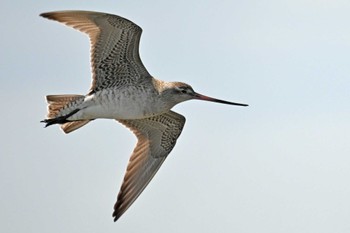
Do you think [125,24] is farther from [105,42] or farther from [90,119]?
[90,119]

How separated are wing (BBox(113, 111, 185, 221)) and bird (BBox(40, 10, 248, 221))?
7 centimetres

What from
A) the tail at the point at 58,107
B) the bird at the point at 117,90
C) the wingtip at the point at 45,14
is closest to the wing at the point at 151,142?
the bird at the point at 117,90

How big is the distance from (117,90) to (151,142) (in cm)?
189

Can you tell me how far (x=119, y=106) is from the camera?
16.6 m

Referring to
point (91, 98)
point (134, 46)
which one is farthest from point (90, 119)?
point (134, 46)

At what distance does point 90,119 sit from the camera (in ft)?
55.3

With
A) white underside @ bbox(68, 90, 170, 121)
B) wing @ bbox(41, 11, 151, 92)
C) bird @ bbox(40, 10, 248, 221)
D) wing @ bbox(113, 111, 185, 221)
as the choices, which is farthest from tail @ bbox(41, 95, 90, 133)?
wing @ bbox(113, 111, 185, 221)

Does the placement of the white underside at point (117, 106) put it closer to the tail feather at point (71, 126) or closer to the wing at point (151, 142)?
the tail feather at point (71, 126)

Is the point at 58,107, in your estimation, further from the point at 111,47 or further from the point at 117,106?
the point at 111,47

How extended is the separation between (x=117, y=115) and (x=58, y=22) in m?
1.70

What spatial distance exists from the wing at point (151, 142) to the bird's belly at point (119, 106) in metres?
1.55

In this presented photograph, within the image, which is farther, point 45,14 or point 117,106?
point 117,106

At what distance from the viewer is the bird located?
16.5m

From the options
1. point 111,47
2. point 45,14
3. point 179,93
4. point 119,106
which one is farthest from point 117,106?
point 45,14
